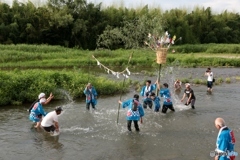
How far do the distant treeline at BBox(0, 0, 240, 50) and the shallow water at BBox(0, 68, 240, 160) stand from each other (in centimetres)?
2379

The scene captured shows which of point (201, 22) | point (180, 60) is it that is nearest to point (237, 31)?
point (201, 22)

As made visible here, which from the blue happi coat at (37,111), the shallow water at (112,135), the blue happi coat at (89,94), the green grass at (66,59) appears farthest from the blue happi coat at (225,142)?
the green grass at (66,59)

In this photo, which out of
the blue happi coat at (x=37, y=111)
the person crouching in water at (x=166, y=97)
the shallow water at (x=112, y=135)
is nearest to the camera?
the shallow water at (x=112, y=135)

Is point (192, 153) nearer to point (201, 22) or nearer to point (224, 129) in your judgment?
point (224, 129)

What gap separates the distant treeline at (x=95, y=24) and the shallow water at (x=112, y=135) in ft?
78.0

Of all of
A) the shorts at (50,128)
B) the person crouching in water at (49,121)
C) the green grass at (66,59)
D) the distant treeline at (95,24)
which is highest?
the distant treeline at (95,24)

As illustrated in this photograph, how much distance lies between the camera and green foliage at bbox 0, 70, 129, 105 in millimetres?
16562

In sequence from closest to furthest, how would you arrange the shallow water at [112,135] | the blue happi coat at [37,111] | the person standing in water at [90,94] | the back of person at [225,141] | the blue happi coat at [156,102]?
the back of person at [225,141]
the shallow water at [112,135]
the blue happi coat at [37,111]
the blue happi coat at [156,102]
the person standing in water at [90,94]

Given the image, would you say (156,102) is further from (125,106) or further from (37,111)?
(37,111)

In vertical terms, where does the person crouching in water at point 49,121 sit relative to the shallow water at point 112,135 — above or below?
above

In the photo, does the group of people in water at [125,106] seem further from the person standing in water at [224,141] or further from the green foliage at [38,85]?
the person standing in water at [224,141]

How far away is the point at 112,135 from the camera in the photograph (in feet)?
38.2

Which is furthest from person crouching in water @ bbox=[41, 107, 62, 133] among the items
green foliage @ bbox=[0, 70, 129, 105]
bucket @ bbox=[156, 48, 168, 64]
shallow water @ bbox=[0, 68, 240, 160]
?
green foliage @ bbox=[0, 70, 129, 105]

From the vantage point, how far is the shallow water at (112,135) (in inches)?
390
